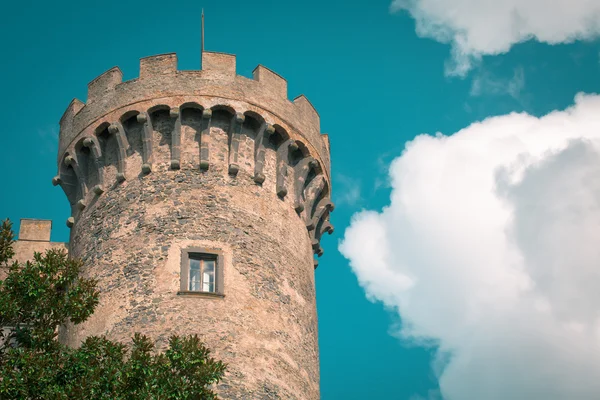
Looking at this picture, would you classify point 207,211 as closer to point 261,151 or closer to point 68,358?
point 261,151

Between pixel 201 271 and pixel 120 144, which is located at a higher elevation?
pixel 120 144

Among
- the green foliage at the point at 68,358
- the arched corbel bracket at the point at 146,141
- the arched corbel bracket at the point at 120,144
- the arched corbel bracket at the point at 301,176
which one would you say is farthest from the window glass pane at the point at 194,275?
the green foliage at the point at 68,358

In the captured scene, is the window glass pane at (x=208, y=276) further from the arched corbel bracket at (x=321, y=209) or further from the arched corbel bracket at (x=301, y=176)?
the arched corbel bracket at (x=321, y=209)

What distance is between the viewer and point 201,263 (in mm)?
25609

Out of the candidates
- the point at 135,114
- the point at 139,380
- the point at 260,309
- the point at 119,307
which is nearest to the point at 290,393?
the point at 260,309

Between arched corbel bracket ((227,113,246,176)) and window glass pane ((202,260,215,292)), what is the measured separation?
2.47 m

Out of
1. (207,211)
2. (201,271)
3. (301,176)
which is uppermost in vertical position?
(301,176)

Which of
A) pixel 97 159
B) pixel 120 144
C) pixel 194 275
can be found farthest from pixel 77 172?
pixel 194 275

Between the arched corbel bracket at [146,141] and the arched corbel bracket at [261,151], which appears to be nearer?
the arched corbel bracket at [146,141]

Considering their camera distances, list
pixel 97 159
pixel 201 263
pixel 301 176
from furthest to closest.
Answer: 1. pixel 301 176
2. pixel 97 159
3. pixel 201 263

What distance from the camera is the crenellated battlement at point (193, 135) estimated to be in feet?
89.7

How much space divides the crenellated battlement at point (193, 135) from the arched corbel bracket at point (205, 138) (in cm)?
2

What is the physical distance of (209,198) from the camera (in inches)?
1043

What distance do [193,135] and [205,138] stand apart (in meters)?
0.36
